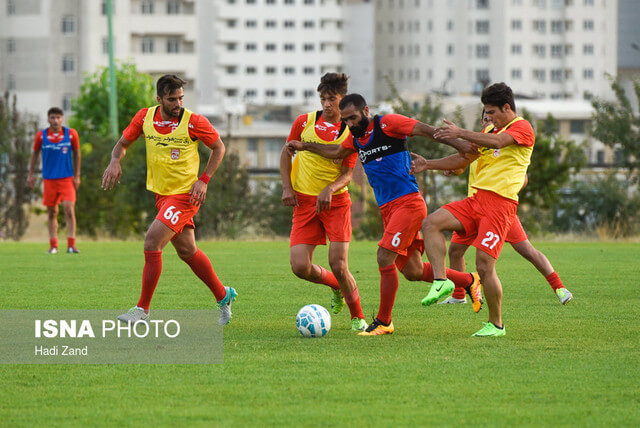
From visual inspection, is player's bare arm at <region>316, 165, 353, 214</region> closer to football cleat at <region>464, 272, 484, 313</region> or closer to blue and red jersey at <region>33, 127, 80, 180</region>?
football cleat at <region>464, 272, 484, 313</region>

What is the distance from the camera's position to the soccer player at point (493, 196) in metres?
9.00

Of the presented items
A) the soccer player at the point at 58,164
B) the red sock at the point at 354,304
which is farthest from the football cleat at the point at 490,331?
the soccer player at the point at 58,164

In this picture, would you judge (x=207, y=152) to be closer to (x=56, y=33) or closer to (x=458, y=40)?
(x=56, y=33)

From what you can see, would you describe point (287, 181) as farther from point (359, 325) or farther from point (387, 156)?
point (359, 325)

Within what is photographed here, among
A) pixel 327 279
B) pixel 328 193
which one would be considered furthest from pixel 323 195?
pixel 327 279

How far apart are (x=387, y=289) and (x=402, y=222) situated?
1.88 ft

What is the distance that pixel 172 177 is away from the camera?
10094mm

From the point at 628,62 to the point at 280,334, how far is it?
14395cm

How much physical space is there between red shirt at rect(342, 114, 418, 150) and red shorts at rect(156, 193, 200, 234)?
5.59ft

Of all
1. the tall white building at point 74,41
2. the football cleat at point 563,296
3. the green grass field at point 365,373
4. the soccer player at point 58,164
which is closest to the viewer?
the green grass field at point 365,373

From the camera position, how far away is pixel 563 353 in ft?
27.4

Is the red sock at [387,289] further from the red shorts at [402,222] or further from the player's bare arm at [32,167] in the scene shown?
the player's bare arm at [32,167]

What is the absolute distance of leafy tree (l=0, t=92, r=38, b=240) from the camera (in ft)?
88.5

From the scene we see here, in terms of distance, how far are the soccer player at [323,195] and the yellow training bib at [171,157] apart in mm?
850
